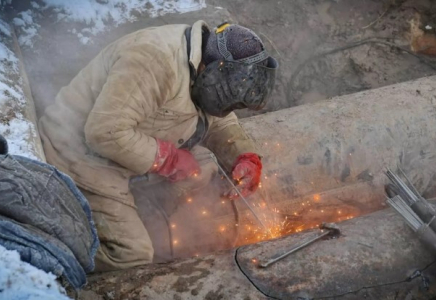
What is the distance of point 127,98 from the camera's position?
2787mm

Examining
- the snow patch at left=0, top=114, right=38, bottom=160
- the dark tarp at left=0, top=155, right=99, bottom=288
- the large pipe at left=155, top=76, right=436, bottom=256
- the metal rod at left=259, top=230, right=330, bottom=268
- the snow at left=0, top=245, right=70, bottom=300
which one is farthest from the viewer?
the large pipe at left=155, top=76, right=436, bottom=256

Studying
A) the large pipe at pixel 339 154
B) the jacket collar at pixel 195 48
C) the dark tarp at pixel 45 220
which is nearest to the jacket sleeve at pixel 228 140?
the large pipe at pixel 339 154

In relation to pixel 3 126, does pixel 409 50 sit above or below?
below

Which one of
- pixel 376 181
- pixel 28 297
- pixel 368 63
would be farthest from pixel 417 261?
pixel 368 63

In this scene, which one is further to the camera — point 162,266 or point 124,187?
point 124,187

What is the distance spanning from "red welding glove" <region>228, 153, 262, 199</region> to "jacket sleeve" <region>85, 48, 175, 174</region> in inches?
31.5

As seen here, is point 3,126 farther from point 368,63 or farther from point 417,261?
point 368,63

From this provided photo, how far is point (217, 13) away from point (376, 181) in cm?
237

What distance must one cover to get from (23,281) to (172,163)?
1.51 m

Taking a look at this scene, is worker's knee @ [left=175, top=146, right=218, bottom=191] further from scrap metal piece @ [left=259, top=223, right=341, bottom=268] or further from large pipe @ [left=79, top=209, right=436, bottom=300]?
scrap metal piece @ [left=259, top=223, right=341, bottom=268]

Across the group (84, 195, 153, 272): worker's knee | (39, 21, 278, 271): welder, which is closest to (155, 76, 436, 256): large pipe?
(39, 21, 278, 271): welder

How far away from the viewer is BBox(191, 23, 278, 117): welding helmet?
290 centimetres

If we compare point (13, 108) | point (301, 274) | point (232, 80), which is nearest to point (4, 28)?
point (13, 108)

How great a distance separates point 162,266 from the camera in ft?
9.09
